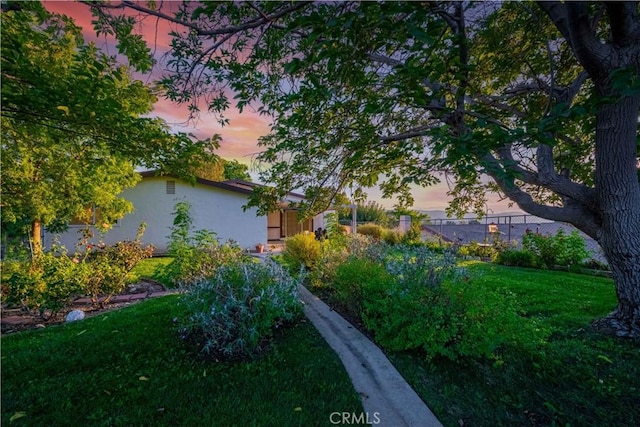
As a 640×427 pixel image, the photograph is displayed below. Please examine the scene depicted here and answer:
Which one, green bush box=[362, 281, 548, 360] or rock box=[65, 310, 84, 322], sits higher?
green bush box=[362, 281, 548, 360]

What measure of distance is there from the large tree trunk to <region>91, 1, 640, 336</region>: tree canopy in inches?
0.5

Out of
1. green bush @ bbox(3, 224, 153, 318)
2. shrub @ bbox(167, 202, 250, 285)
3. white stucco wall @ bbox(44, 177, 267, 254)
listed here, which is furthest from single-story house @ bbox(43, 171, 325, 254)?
green bush @ bbox(3, 224, 153, 318)

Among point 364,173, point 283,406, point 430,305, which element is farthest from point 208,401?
point 364,173

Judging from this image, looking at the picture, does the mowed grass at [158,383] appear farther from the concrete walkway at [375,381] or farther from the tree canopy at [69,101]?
the tree canopy at [69,101]

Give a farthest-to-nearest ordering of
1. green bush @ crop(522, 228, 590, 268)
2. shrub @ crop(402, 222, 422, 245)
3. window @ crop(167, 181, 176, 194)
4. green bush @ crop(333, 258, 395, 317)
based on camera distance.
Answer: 1. shrub @ crop(402, 222, 422, 245)
2. window @ crop(167, 181, 176, 194)
3. green bush @ crop(522, 228, 590, 268)
4. green bush @ crop(333, 258, 395, 317)

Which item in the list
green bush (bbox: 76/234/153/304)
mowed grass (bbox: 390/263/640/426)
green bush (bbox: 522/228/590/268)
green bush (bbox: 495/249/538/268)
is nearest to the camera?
mowed grass (bbox: 390/263/640/426)

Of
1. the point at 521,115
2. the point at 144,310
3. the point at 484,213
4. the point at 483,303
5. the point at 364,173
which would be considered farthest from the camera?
the point at 484,213

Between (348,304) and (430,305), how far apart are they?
168 cm

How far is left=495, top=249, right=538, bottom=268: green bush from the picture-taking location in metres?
Result: 9.63

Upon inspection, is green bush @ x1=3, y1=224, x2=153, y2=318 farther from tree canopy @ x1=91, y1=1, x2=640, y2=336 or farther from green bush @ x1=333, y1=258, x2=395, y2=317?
green bush @ x1=333, y1=258, x2=395, y2=317

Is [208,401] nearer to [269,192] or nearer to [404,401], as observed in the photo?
[404,401]

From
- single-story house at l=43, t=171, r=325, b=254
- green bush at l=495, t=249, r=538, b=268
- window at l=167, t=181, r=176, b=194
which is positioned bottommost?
green bush at l=495, t=249, r=538, b=268

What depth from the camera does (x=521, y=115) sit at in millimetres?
4473

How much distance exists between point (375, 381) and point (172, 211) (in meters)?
12.9
